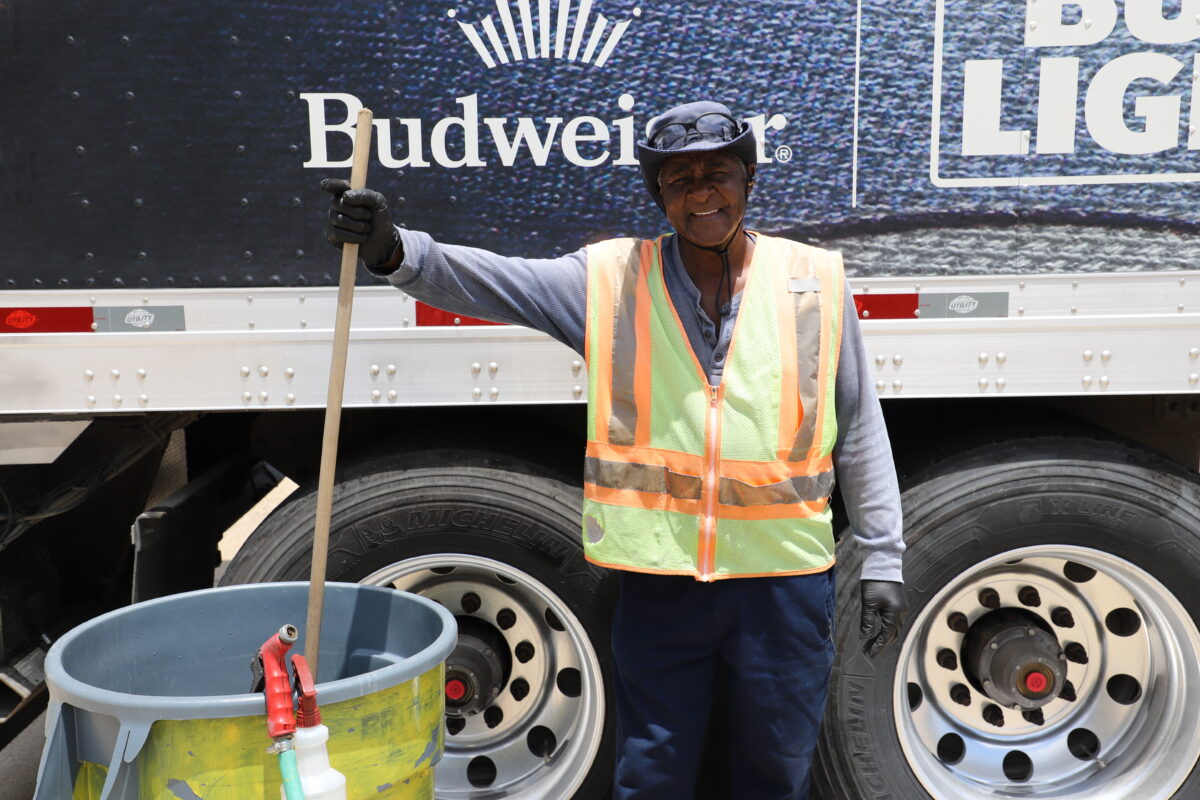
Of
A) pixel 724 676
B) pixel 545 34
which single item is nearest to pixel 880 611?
pixel 724 676

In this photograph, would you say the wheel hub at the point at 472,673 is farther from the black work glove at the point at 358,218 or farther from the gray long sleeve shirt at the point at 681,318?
the black work glove at the point at 358,218

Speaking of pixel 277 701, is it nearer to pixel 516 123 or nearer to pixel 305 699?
pixel 305 699

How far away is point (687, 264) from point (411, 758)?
106cm

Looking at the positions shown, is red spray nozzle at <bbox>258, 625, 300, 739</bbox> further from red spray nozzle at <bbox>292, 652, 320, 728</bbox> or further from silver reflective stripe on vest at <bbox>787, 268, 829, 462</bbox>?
silver reflective stripe on vest at <bbox>787, 268, 829, 462</bbox>

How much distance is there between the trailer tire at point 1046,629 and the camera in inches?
98.4

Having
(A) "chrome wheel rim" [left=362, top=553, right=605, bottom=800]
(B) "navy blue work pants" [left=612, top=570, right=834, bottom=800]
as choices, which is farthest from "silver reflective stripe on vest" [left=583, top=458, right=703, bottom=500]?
(A) "chrome wheel rim" [left=362, top=553, right=605, bottom=800]

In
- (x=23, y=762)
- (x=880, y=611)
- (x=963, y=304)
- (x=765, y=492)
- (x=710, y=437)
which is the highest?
(x=963, y=304)

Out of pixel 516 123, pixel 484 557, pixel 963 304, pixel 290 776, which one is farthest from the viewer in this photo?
pixel 484 557

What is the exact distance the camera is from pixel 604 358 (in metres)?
2.02

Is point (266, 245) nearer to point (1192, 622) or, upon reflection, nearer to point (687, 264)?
point (687, 264)

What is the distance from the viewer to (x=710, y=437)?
196 centimetres

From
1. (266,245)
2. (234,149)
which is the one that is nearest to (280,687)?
(266,245)

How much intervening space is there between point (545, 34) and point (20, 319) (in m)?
1.29

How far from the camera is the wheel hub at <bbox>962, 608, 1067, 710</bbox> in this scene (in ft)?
8.58
